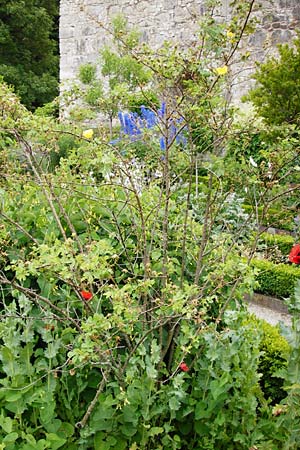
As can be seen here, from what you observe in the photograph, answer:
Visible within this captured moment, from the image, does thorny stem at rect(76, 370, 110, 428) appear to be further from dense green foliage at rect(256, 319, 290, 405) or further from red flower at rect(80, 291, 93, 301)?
dense green foliage at rect(256, 319, 290, 405)

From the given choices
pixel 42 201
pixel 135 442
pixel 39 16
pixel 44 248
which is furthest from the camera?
pixel 39 16

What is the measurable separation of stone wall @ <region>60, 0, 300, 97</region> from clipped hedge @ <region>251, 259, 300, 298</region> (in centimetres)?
516

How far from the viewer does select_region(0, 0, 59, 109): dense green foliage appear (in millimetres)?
15641

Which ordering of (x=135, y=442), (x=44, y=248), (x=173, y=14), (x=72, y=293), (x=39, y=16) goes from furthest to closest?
(x=39, y=16) → (x=173, y=14) → (x=72, y=293) → (x=135, y=442) → (x=44, y=248)

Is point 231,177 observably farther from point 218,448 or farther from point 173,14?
point 173,14

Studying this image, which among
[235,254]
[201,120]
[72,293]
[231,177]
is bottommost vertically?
[72,293]

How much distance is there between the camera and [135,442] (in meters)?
1.70

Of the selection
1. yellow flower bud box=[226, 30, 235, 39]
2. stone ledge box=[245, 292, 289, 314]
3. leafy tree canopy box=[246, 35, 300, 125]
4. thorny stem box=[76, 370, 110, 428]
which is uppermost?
leafy tree canopy box=[246, 35, 300, 125]

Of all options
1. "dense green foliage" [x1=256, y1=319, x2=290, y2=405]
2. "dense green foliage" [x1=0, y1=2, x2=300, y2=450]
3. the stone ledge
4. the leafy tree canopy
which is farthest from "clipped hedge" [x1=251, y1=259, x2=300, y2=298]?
the leafy tree canopy

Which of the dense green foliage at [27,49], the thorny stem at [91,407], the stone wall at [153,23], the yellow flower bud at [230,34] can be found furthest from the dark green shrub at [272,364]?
the dense green foliage at [27,49]

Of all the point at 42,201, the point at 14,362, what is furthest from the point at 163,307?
the point at 42,201

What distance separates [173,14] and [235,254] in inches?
363

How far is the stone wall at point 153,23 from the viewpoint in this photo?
30.0ft

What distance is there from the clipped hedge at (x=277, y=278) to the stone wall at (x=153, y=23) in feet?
16.9
